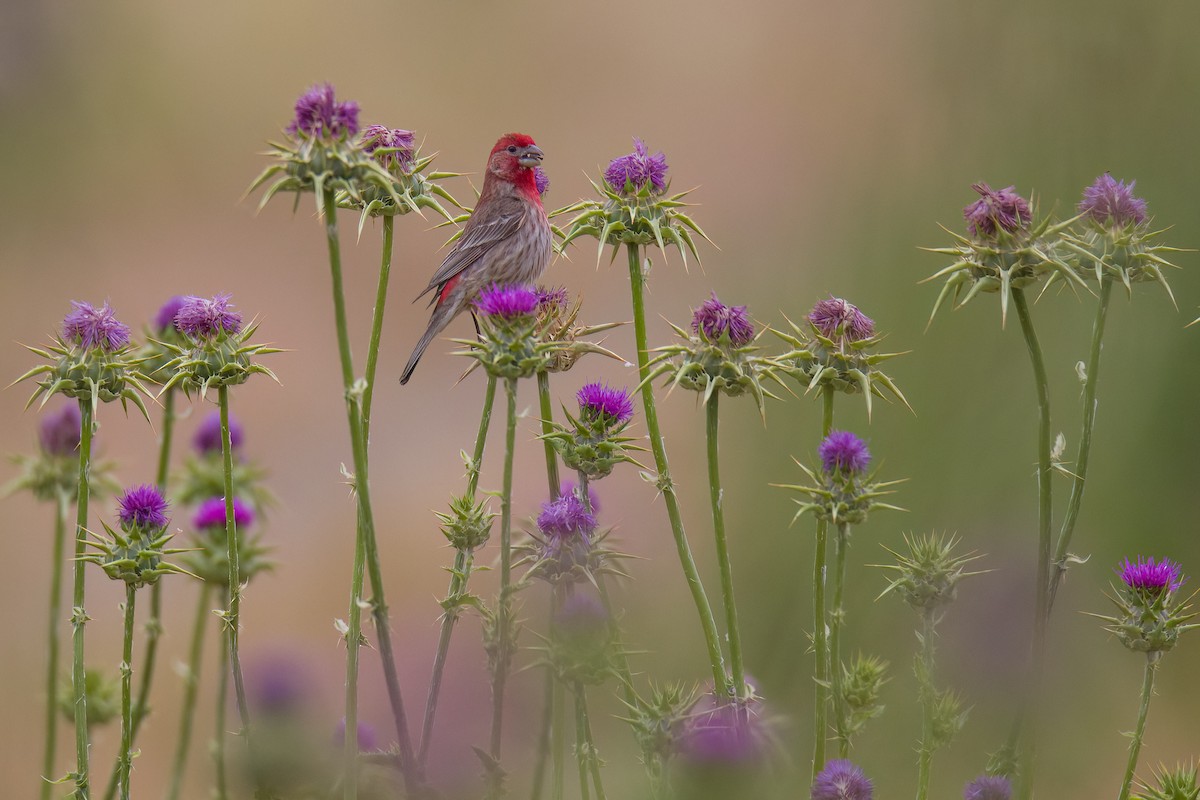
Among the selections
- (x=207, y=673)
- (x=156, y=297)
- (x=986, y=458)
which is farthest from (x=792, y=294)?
(x=156, y=297)

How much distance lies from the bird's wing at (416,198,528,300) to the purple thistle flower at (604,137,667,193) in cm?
224

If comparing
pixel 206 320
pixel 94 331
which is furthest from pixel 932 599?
pixel 94 331

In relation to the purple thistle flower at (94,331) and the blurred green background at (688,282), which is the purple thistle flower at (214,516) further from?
the purple thistle flower at (94,331)

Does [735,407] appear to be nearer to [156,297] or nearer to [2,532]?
[2,532]

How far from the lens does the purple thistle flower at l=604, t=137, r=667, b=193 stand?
4.42 m

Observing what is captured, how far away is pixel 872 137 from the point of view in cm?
714

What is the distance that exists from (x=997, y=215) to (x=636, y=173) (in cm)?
129

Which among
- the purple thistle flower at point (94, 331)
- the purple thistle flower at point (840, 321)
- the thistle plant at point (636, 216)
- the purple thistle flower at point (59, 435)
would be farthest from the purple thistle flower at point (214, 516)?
the purple thistle flower at point (840, 321)

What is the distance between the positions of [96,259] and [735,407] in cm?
1368

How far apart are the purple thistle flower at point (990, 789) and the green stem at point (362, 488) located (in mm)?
1659

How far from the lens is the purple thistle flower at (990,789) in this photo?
11.6 ft

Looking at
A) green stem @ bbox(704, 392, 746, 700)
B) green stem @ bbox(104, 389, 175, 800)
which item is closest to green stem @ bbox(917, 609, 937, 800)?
green stem @ bbox(704, 392, 746, 700)

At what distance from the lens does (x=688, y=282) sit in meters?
16.6

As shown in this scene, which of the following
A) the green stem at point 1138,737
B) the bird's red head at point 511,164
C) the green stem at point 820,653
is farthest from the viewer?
the bird's red head at point 511,164
